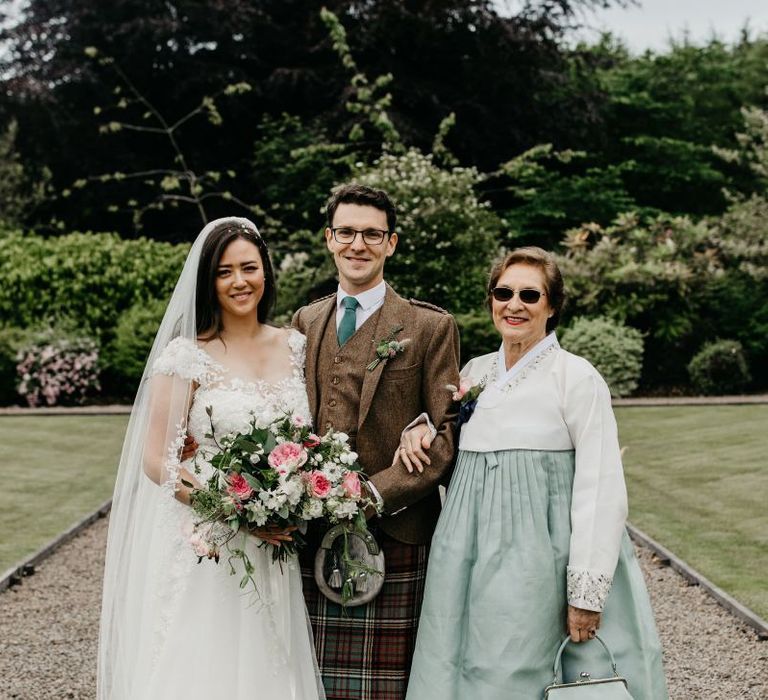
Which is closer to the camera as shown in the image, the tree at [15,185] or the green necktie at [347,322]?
the green necktie at [347,322]

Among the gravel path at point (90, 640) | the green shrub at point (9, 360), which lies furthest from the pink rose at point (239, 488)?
the green shrub at point (9, 360)

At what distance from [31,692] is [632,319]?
12838 millimetres

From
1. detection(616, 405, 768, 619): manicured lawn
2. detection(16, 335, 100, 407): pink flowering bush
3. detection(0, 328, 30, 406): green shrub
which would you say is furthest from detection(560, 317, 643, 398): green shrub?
detection(0, 328, 30, 406): green shrub

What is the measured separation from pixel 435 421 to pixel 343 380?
33cm

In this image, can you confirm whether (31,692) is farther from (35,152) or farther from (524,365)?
(35,152)

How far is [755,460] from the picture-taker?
30.1ft


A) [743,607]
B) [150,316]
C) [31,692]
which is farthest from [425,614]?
[150,316]

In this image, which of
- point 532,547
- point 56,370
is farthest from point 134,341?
point 532,547

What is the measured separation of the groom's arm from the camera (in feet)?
9.96

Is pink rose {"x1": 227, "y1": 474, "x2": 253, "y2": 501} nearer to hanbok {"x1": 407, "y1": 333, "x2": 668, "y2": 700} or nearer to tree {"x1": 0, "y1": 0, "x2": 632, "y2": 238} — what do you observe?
hanbok {"x1": 407, "y1": 333, "x2": 668, "y2": 700}

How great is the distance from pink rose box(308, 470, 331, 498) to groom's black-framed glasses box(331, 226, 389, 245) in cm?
81

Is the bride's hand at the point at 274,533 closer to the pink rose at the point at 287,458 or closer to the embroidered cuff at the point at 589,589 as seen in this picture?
the pink rose at the point at 287,458

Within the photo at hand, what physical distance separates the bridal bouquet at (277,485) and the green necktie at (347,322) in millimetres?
431

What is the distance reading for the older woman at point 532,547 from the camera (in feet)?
9.34
